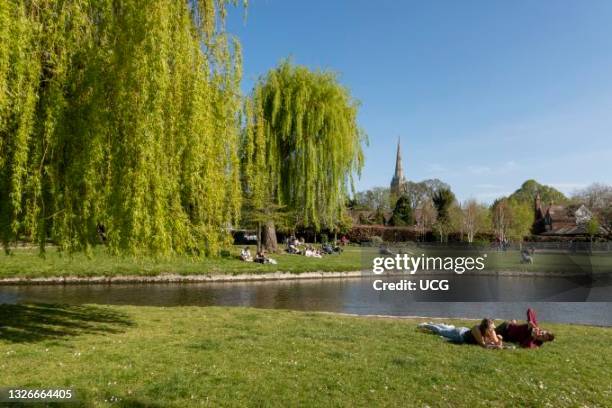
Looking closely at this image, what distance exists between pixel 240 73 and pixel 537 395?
7.69 m

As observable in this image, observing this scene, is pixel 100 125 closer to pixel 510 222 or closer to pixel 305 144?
pixel 305 144

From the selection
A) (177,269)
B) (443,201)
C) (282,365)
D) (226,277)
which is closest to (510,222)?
(443,201)

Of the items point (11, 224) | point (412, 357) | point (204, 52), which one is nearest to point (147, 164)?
point (11, 224)

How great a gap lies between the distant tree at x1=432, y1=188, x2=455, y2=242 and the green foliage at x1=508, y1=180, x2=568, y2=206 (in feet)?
135

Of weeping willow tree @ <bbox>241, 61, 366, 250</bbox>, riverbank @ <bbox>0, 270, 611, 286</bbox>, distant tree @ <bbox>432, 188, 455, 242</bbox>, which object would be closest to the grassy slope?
riverbank @ <bbox>0, 270, 611, 286</bbox>

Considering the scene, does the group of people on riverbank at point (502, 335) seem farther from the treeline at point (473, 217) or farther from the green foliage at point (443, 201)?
the green foliage at point (443, 201)

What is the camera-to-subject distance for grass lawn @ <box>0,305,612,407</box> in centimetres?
588

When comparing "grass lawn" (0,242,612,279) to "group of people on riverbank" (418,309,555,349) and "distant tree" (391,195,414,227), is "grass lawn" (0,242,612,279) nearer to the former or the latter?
"group of people on riverbank" (418,309,555,349)

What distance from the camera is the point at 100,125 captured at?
7.04 metres

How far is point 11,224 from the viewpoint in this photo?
7.08 metres

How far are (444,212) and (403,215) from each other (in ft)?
27.6

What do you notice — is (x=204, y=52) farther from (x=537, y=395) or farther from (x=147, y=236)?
(x=537, y=395)

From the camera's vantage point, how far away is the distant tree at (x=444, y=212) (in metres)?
62.4

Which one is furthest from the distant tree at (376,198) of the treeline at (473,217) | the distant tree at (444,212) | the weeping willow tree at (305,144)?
the weeping willow tree at (305,144)
